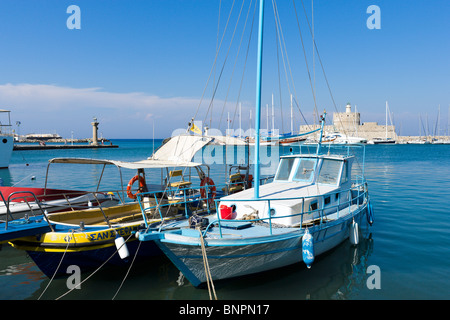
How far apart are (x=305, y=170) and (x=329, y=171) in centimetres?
87

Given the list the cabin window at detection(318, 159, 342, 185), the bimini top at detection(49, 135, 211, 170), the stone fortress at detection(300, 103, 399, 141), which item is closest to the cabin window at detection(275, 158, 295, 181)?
the cabin window at detection(318, 159, 342, 185)

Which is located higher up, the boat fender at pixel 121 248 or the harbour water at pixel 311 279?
the boat fender at pixel 121 248

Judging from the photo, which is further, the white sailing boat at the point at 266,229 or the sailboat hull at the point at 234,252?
the white sailing boat at the point at 266,229

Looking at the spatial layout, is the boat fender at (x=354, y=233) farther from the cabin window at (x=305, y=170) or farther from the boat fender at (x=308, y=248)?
the boat fender at (x=308, y=248)

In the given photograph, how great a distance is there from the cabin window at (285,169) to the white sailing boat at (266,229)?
0.29 meters

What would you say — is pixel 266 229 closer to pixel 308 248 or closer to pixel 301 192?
pixel 308 248

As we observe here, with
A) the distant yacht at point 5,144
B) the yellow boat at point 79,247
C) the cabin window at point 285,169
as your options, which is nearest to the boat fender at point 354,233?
the cabin window at point 285,169

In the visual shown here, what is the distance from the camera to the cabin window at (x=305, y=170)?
11953mm

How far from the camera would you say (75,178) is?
111 feet
